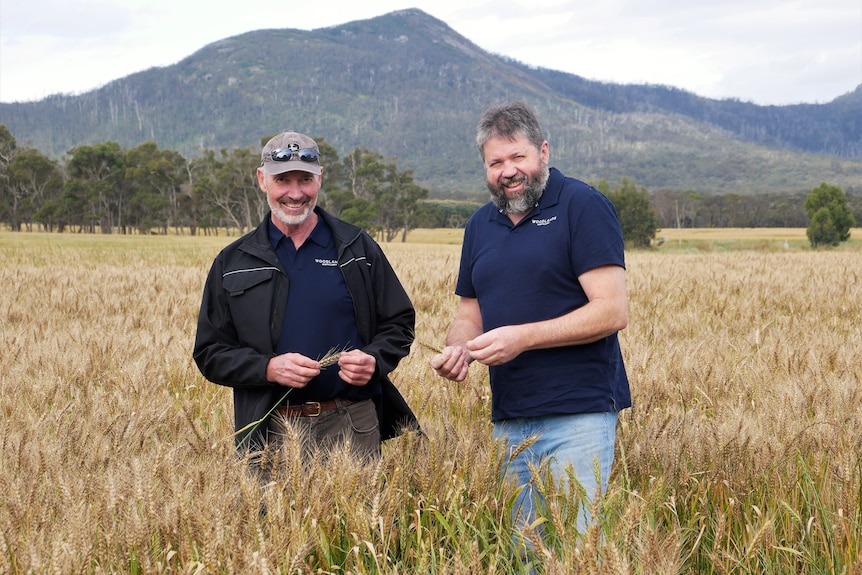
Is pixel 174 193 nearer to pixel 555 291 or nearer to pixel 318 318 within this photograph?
pixel 318 318

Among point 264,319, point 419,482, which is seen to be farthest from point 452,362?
point 264,319

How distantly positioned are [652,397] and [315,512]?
2.60 meters

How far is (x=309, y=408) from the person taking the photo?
3520 mm

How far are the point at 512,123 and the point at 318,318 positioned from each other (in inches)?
48.4

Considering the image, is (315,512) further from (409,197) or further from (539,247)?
(409,197)

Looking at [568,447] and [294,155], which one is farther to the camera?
[294,155]

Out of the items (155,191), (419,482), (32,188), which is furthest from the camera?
(155,191)

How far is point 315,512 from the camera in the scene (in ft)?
7.61

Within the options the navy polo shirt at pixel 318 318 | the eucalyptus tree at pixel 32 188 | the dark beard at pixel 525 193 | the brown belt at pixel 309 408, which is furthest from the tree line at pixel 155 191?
the dark beard at pixel 525 193

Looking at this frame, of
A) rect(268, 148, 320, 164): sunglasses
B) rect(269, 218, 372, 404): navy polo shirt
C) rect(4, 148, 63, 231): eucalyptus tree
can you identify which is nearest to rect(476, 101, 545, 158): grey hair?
rect(268, 148, 320, 164): sunglasses

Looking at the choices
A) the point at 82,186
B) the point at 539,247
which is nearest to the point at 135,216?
the point at 82,186

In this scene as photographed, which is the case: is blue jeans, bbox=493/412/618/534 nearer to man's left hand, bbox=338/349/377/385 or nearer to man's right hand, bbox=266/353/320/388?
man's left hand, bbox=338/349/377/385

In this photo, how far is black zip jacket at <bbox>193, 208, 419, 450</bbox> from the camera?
3.45 meters

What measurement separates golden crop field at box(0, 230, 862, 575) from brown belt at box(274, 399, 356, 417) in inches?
13.9
